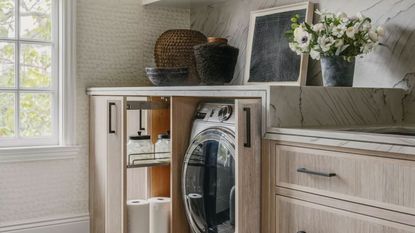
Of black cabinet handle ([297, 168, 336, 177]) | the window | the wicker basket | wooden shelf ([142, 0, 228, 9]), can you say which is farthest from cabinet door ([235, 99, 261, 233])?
the window

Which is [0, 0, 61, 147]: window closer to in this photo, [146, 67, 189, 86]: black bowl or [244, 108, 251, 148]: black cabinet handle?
[146, 67, 189, 86]: black bowl

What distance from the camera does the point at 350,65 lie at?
2111 mm

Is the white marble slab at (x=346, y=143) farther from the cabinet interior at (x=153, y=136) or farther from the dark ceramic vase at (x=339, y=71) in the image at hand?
the cabinet interior at (x=153, y=136)

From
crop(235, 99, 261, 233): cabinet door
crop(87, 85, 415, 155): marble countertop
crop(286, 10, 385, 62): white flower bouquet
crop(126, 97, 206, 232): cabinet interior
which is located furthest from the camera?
crop(126, 97, 206, 232): cabinet interior

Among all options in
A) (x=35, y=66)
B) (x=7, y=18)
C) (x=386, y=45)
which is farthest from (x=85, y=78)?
(x=386, y=45)

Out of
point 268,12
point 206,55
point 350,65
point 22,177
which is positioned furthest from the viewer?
point 22,177

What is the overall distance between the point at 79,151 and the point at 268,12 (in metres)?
1.42

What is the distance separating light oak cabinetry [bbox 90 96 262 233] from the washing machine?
64mm

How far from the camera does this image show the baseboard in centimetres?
292

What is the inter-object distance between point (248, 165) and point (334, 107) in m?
0.43

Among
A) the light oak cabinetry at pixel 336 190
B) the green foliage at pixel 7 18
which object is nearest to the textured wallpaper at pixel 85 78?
the green foliage at pixel 7 18

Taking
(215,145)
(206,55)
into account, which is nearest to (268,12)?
(206,55)

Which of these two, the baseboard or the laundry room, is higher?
the laundry room

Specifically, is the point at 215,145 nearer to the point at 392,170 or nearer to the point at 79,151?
the point at 392,170
